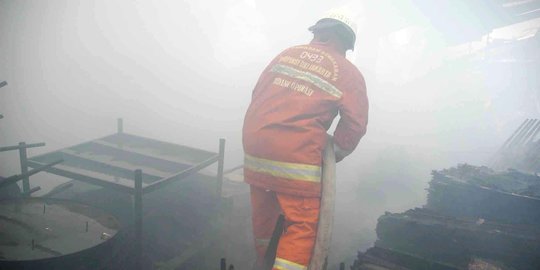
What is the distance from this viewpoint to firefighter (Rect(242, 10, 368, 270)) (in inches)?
86.7

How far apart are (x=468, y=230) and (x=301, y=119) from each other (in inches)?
86.4

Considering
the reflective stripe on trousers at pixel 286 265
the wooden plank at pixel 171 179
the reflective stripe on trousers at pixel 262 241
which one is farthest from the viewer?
the wooden plank at pixel 171 179

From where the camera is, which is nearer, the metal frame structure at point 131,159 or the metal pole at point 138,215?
the metal pole at point 138,215

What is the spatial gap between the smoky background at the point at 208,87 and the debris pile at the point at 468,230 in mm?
1697

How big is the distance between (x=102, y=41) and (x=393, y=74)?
1039 inches

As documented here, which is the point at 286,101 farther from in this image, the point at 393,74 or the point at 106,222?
the point at 393,74

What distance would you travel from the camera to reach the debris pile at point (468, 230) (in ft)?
9.82

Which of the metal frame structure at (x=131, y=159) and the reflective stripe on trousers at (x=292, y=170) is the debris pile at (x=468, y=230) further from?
the metal frame structure at (x=131, y=159)

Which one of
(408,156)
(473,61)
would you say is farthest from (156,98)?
(473,61)

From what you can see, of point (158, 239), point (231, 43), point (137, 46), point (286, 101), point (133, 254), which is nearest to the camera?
point (286, 101)

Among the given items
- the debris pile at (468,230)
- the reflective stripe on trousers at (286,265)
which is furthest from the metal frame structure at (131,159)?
the debris pile at (468,230)

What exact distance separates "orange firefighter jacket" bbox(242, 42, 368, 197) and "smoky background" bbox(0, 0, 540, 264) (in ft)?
10.3

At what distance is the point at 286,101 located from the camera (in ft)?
7.76

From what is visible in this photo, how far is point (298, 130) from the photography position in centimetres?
228
